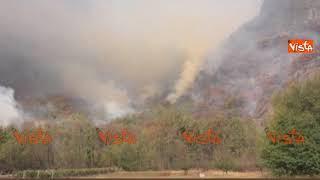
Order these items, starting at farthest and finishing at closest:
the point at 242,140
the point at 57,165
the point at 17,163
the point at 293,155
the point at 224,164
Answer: the point at 242,140, the point at 57,165, the point at 17,163, the point at 224,164, the point at 293,155

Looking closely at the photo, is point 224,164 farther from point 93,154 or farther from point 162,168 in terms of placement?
point 93,154

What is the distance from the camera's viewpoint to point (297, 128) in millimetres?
51688

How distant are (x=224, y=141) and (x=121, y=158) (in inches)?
1477

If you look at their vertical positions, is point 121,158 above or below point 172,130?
below

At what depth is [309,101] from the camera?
2069 inches

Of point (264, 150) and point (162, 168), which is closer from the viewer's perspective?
point (264, 150)

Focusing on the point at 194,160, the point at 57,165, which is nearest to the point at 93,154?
the point at 57,165

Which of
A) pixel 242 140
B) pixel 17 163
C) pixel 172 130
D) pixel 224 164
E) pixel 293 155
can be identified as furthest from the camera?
pixel 172 130

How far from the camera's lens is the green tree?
51062 mm

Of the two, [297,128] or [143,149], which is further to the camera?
[143,149]

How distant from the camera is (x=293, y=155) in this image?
170 ft

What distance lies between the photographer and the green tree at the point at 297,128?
168 ft

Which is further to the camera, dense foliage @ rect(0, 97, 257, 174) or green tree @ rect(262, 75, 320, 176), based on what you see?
dense foliage @ rect(0, 97, 257, 174)

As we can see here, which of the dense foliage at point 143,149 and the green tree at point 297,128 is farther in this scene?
the dense foliage at point 143,149
